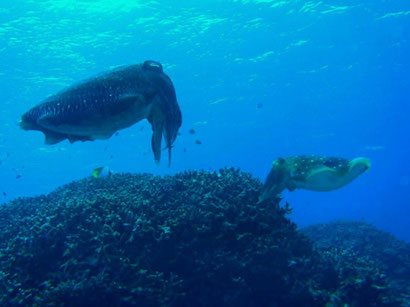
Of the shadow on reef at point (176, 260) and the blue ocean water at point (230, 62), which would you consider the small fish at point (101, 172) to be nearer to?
the shadow on reef at point (176, 260)

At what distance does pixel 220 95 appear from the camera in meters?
40.8

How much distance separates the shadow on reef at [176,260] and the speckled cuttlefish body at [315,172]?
983 mm

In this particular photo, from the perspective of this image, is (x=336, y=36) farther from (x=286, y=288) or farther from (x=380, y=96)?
(x=286, y=288)

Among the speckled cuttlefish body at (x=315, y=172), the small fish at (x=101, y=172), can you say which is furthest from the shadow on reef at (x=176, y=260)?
the small fish at (x=101, y=172)

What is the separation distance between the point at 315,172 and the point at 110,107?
12.7 feet

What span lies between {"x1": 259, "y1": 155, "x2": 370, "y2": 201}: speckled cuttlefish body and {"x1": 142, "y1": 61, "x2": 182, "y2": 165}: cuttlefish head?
3.16m

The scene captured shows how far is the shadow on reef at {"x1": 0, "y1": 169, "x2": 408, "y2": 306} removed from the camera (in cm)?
483

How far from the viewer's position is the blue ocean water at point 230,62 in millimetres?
24266

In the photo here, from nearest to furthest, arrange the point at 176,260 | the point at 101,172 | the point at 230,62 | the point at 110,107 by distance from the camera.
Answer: the point at 110,107, the point at 176,260, the point at 101,172, the point at 230,62

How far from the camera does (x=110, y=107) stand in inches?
98.2

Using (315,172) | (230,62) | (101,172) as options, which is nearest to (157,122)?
(315,172)

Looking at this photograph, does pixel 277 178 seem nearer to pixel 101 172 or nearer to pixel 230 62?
pixel 101 172

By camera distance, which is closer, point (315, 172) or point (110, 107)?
point (110, 107)

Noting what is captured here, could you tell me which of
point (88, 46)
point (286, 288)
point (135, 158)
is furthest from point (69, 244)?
point (135, 158)
